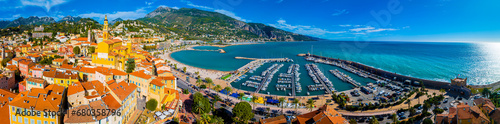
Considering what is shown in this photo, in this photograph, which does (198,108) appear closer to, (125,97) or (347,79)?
(125,97)

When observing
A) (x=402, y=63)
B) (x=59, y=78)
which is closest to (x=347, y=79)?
(x=402, y=63)

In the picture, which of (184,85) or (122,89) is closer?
(122,89)

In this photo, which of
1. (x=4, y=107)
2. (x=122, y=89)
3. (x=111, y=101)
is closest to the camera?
(x=4, y=107)

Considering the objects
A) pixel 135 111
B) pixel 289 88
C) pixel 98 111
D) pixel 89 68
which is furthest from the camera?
pixel 289 88

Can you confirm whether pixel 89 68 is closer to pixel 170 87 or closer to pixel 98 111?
pixel 170 87

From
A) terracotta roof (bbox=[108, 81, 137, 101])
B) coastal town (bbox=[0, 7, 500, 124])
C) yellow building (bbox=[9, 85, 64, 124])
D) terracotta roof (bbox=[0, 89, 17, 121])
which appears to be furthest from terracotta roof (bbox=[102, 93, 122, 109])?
terracotta roof (bbox=[0, 89, 17, 121])

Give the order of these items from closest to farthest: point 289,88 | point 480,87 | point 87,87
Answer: point 87,87 → point 480,87 → point 289,88

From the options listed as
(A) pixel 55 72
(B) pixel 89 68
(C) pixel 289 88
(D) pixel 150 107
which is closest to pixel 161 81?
(D) pixel 150 107

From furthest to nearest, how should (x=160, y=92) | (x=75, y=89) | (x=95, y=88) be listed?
1. (x=160, y=92)
2. (x=95, y=88)
3. (x=75, y=89)
